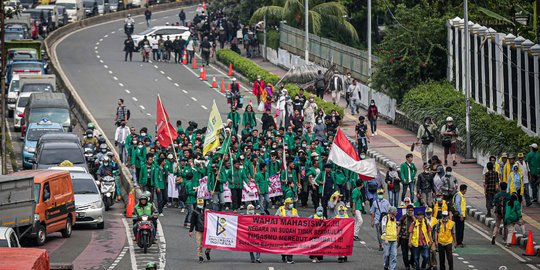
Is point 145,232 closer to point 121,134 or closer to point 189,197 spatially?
point 189,197

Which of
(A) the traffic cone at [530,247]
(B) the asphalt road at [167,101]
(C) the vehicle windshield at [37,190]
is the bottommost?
(B) the asphalt road at [167,101]

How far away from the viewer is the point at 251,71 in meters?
65.7

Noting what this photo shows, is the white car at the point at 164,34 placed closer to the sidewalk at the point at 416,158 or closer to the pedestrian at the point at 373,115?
the sidewalk at the point at 416,158

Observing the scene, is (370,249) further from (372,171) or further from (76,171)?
(76,171)

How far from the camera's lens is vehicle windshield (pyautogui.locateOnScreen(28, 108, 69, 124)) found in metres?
49.2

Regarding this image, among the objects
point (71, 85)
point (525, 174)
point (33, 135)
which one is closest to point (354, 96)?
point (33, 135)

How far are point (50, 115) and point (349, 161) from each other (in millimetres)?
16533

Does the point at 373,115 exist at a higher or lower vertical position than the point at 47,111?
lower

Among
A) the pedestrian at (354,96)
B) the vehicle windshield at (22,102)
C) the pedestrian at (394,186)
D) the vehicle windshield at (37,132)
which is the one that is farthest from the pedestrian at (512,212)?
the vehicle windshield at (22,102)

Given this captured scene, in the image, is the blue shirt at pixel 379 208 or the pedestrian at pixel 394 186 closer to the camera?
the blue shirt at pixel 379 208

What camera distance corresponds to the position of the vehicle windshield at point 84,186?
36.9 m

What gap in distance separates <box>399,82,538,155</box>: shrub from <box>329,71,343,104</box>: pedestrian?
14.1ft

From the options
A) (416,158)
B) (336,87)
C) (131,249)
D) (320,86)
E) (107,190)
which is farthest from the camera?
(320,86)

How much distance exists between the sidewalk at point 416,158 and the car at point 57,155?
9.39 metres
